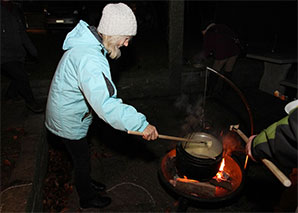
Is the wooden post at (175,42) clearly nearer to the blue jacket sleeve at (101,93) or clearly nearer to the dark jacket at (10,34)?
the dark jacket at (10,34)

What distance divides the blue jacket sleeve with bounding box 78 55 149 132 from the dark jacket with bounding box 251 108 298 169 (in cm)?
132

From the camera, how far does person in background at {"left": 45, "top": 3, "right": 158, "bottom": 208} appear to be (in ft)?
7.01

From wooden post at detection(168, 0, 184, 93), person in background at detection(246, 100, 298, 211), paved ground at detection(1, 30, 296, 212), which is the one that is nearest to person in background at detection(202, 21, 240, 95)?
wooden post at detection(168, 0, 184, 93)

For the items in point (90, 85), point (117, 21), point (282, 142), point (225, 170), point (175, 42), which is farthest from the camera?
point (175, 42)

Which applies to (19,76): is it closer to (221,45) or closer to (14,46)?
(14,46)

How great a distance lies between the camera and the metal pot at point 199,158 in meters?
3.02

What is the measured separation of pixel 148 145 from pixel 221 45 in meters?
4.04

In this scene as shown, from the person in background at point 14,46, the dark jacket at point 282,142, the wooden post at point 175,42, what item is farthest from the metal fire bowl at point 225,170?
the wooden post at point 175,42

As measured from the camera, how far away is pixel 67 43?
244 centimetres

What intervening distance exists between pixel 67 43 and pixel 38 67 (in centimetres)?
659

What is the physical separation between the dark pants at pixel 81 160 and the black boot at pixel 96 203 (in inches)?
11.1

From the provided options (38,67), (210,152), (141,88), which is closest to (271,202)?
(210,152)

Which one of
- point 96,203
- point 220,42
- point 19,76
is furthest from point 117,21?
point 220,42

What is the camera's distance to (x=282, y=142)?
1835 mm
